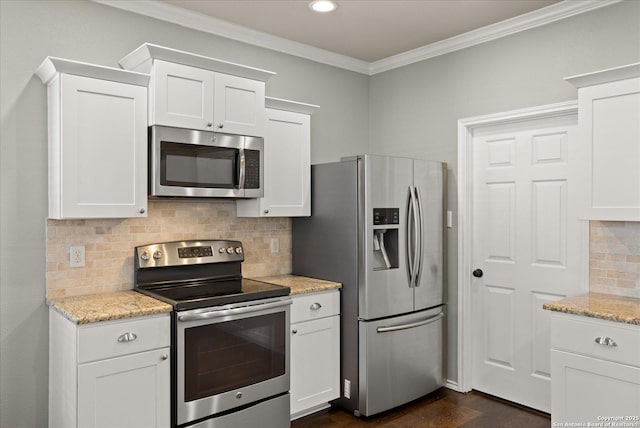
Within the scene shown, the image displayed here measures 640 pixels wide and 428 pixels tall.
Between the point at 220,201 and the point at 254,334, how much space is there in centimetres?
101

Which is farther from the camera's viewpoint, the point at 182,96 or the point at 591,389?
the point at 182,96

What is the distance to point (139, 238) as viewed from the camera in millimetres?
3008

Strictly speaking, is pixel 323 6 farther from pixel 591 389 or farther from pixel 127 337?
pixel 591 389

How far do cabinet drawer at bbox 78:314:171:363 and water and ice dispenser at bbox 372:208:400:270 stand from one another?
1436mm

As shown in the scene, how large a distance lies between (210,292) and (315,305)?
73 centimetres

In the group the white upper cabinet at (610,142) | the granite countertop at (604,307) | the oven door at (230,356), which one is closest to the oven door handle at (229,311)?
the oven door at (230,356)

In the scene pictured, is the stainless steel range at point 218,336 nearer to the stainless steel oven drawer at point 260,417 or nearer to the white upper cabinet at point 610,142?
the stainless steel oven drawer at point 260,417

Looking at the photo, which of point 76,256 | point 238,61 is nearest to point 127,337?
point 76,256

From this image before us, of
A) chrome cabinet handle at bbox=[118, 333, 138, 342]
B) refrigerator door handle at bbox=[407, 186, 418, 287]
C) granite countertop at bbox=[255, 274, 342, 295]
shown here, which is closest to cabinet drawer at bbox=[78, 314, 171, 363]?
chrome cabinet handle at bbox=[118, 333, 138, 342]

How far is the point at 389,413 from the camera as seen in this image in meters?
3.33

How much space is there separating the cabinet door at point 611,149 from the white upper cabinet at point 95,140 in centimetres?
244

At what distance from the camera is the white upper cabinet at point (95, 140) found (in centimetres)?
245

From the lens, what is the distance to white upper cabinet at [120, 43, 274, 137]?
8.77ft

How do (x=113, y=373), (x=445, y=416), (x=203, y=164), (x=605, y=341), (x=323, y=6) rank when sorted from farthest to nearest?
(x=445, y=416) < (x=323, y=6) < (x=203, y=164) < (x=605, y=341) < (x=113, y=373)
